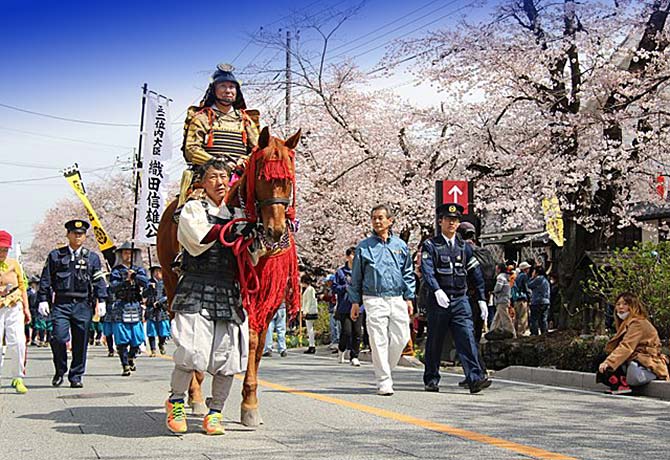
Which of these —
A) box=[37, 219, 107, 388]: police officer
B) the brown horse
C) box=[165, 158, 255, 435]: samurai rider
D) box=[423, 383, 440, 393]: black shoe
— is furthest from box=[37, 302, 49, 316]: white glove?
box=[165, 158, 255, 435]: samurai rider

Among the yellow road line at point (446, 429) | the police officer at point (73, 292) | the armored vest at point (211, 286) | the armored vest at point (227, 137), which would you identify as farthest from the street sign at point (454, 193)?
the armored vest at point (211, 286)

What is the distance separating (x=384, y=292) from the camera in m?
10.3

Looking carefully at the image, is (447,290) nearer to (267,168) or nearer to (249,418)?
(249,418)

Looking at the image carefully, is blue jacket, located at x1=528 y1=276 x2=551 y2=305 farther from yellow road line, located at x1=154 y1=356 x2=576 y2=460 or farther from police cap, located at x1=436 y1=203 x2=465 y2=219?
yellow road line, located at x1=154 y1=356 x2=576 y2=460

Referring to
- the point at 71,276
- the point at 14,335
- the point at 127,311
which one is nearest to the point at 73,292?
the point at 71,276

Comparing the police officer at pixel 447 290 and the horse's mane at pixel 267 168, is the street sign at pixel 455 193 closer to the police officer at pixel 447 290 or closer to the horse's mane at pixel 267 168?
the police officer at pixel 447 290

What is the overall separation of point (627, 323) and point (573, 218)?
7.75 m

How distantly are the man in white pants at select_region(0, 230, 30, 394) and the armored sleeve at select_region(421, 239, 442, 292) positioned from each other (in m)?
4.57

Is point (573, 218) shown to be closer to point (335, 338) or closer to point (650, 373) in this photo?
point (335, 338)

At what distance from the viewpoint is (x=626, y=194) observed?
19.1 metres

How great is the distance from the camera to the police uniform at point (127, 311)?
14047 millimetres

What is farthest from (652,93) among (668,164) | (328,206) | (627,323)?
(328,206)

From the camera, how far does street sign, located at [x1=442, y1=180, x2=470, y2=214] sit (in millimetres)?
15367

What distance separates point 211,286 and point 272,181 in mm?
868
